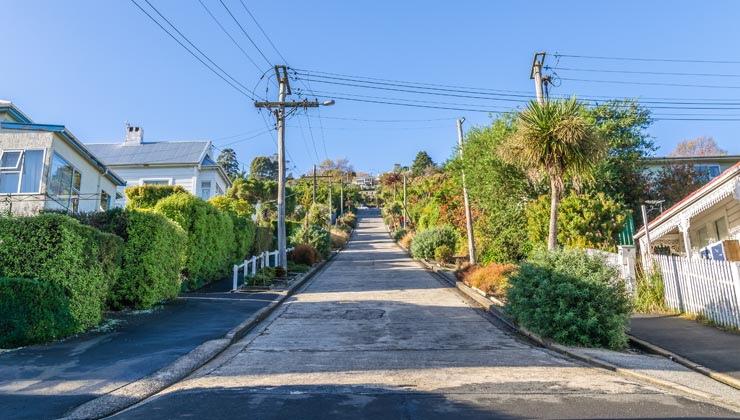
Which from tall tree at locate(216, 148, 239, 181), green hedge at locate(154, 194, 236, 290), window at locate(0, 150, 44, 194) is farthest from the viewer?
tall tree at locate(216, 148, 239, 181)

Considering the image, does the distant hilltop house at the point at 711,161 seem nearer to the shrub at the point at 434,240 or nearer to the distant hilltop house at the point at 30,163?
the shrub at the point at 434,240

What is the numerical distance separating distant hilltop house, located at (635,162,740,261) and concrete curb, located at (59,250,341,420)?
10.7 m

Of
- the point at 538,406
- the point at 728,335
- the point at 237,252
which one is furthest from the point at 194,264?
the point at 728,335

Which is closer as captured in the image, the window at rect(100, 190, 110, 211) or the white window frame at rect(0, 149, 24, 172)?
the white window frame at rect(0, 149, 24, 172)

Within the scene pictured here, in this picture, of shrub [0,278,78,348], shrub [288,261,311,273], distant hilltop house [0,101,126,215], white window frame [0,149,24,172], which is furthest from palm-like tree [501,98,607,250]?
white window frame [0,149,24,172]

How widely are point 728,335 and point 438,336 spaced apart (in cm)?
534

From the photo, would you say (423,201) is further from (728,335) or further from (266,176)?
(266,176)

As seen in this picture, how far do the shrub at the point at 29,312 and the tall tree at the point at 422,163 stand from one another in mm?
99372

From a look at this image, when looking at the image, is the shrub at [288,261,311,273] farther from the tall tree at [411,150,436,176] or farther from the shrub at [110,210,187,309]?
the tall tree at [411,150,436,176]

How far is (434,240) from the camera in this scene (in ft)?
92.7

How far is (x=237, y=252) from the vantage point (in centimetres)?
2192

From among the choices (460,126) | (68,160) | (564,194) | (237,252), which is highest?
(460,126)

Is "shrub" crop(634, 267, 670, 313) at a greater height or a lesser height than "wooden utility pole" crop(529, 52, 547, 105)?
lesser

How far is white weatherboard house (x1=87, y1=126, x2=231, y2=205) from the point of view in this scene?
1308 inches
